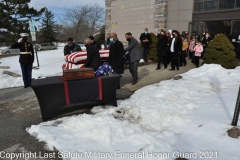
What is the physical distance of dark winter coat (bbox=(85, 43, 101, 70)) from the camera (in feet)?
18.5

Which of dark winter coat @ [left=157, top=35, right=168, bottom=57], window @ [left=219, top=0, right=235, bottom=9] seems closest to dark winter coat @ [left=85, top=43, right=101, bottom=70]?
dark winter coat @ [left=157, top=35, right=168, bottom=57]

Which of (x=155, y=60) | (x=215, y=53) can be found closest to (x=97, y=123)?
(x=215, y=53)

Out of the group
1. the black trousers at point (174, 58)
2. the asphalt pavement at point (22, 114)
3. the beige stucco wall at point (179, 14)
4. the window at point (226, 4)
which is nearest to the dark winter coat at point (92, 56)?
the asphalt pavement at point (22, 114)

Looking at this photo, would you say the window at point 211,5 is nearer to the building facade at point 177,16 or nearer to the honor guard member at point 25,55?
the building facade at point 177,16

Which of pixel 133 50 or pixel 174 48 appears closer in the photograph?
pixel 133 50

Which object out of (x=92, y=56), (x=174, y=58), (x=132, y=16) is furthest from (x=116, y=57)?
(x=132, y=16)

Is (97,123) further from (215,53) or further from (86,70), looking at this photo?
(215,53)

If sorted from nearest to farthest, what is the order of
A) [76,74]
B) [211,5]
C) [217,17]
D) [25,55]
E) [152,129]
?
[152,129]
[76,74]
[25,55]
[217,17]
[211,5]

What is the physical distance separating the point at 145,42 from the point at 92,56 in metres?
5.64

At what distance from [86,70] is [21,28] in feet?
84.0

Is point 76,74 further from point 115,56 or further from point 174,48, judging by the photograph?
point 174,48

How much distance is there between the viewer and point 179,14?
13.4 m

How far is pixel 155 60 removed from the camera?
436 inches

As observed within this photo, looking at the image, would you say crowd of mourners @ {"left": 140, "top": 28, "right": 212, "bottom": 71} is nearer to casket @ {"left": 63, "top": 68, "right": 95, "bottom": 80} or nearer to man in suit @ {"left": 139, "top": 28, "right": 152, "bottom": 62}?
man in suit @ {"left": 139, "top": 28, "right": 152, "bottom": 62}
